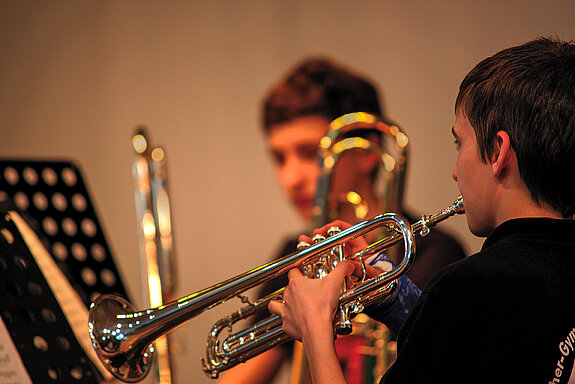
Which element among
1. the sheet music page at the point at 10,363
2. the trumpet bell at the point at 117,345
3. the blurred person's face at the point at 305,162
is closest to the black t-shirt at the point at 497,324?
the trumpet bell at the point at 117,345

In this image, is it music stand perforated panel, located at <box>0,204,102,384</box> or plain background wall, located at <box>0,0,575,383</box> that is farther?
plain background wall, located at <box>0,0,575,383</box>

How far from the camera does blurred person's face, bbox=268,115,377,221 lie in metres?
2.34

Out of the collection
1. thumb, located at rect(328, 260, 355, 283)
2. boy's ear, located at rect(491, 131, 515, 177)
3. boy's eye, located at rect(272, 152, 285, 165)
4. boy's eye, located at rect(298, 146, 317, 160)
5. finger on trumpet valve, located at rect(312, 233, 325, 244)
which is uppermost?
boy's ear, located at rect(491, 131, 515, 177)

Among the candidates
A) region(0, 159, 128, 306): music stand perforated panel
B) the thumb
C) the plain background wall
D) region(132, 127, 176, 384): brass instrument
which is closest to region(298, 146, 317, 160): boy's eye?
the plain background wall

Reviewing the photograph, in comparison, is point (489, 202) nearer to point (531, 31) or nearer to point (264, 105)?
point (531, 31)

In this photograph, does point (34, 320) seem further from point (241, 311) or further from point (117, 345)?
point (241, 311)

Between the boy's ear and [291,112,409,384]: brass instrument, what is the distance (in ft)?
2.81

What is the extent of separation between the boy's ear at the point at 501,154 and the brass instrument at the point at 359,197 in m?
0.86

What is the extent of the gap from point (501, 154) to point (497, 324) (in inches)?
10.3

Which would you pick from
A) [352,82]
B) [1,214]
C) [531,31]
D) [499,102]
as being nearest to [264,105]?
[352,82]

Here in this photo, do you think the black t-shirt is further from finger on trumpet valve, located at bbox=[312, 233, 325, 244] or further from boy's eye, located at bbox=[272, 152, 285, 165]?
boy's eye, located at bbox=[272, 152, 285, 165]

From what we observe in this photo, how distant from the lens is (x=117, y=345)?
4.07 ft

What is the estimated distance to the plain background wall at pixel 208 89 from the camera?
99.4 inches

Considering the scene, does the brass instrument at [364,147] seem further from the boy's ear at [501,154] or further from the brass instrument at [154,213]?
the boy's ear at [501,154]
